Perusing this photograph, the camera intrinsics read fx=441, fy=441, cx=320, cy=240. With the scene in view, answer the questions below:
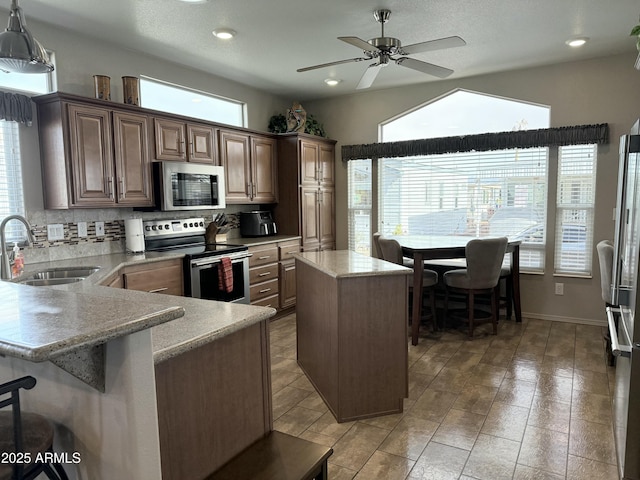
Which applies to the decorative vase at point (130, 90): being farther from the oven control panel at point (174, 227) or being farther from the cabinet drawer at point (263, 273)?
the cabinet drawer at point (263, 273)

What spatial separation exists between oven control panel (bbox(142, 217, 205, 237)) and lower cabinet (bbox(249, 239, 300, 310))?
23.4 inches

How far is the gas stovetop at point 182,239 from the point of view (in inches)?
160

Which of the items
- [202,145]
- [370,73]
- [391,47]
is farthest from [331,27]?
[202,145]

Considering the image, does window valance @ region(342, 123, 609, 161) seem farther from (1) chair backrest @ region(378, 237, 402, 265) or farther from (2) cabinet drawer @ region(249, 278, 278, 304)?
(2) cabinet drawer @ region(249, 278, 278, 304)

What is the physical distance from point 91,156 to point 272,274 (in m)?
2.21

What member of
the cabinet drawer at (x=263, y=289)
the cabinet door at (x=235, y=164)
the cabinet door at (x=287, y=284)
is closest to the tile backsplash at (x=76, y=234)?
the cabinet door at (x=235, y=164)

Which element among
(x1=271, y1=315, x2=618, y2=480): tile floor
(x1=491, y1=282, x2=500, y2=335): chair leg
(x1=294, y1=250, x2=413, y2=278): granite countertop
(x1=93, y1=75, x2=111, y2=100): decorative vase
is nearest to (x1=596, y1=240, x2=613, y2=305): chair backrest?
(x1=271, y1=315, x2=618, y2=480): tile floor

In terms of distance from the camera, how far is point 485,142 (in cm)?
488

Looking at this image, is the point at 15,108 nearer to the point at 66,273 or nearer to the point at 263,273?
the point at 66,273

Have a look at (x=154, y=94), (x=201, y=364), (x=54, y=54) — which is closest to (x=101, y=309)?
(x=201, y=364)

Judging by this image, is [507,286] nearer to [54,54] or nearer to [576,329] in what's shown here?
[576,329]

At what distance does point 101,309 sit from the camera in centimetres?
110

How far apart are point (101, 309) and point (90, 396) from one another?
27cm

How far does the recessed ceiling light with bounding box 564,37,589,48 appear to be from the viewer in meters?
3.80
